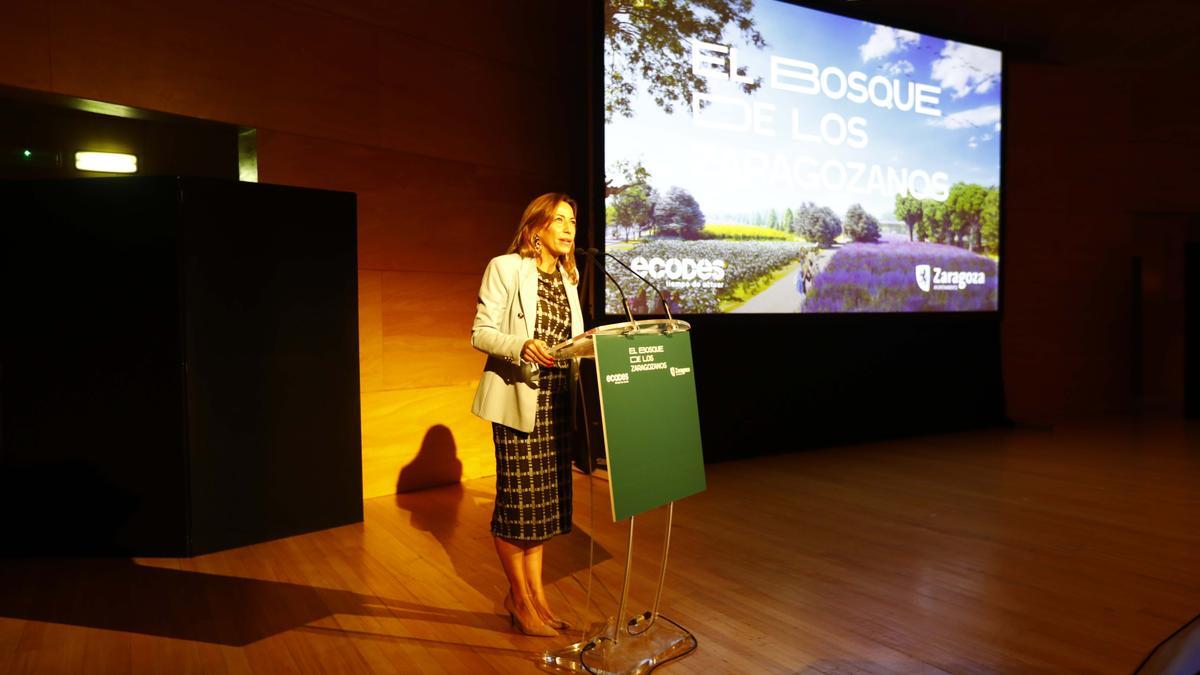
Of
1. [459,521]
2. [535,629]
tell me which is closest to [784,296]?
[459,521]

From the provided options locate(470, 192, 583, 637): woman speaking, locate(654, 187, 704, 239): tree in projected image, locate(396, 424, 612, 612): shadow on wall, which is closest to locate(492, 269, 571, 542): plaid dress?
locate(470, 192, 583, 637): woman speaking

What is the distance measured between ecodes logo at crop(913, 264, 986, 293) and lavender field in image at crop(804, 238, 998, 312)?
0.09ft

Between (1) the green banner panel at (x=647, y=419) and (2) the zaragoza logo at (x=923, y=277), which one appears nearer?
(1) the green banner panel at (x=647, y=419)

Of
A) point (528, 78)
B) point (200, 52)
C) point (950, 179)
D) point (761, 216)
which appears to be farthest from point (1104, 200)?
point (200, 52)

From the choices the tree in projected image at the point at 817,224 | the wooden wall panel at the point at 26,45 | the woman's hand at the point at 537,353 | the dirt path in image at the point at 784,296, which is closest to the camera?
the woman's hand at the point at 537,353

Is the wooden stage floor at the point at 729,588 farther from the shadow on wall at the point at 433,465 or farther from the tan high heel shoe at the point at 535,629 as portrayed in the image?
the shadow on wall at the point at 433,465

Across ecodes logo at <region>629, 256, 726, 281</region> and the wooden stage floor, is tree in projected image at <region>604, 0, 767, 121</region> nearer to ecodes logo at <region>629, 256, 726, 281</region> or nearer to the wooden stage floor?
ecodes logo at <region>629, 256, 726, 281</region>

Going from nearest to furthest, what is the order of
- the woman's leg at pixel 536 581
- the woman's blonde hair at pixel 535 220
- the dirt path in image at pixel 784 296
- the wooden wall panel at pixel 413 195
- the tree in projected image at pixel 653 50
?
1. the woman's blonde hair at pixel 535 220
2. the woman's leg at pixel 536 581
3. the wooden wall panel at pixel 413 195
4. the tree in projected image at pixel 653 50
5. the dirt path in image at pixel 784 296

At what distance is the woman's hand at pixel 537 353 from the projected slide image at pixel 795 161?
2.81 m

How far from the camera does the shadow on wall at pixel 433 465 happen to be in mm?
5000

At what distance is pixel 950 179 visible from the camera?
21.9 feet

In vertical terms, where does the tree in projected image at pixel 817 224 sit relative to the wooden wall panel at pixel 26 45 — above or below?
below

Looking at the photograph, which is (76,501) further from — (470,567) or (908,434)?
(908,434)

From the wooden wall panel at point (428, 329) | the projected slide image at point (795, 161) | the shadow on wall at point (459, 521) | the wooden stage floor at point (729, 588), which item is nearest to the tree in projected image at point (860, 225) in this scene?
the projected slide image at point (795, 161)
